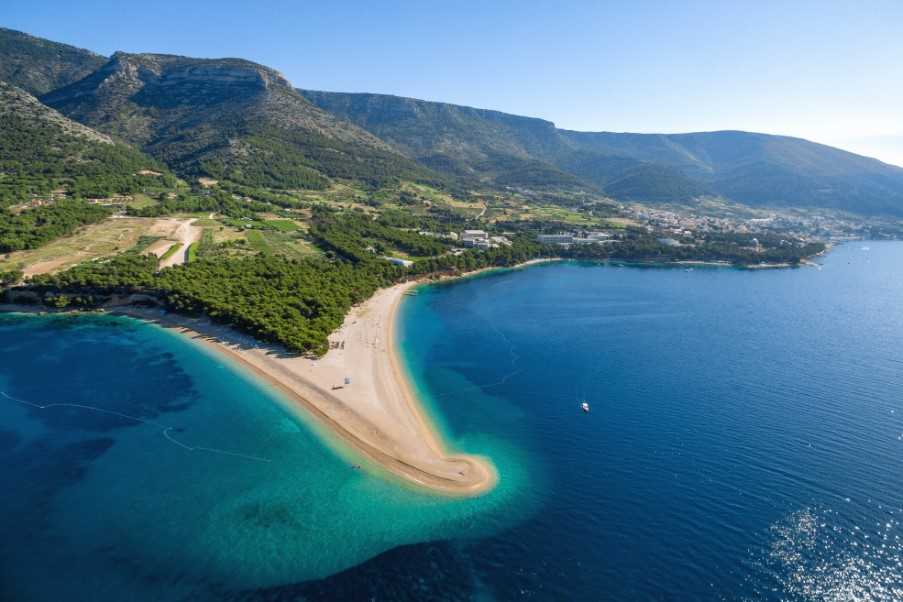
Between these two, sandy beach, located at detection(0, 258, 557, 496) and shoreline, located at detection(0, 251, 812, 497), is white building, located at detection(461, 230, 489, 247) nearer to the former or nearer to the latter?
shoreline, located at detection(0, 251, 812, 497)

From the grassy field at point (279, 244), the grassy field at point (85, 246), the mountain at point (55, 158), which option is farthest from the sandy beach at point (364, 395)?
the mountain at point (55, 158)

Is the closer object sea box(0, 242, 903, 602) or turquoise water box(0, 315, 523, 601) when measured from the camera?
sea box(0, 242, 903, 602)

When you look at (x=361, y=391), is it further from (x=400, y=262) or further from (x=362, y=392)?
(x=400, y=262)

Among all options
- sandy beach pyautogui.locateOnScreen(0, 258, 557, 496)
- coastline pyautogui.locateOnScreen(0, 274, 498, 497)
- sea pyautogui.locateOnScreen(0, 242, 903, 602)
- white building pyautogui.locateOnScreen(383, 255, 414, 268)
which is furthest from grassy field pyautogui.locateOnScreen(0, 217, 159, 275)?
white building pyautogui.locateOnScreen(383, 255, 414, 268)

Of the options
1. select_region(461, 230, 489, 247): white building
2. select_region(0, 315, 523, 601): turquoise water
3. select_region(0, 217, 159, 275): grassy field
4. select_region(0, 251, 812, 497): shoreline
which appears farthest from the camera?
select_region(461, 230, 489, 247): white building

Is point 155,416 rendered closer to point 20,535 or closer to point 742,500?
point 20,535

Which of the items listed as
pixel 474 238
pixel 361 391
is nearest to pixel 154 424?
pixel 361 391

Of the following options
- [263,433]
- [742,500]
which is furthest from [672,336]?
[263,433]
